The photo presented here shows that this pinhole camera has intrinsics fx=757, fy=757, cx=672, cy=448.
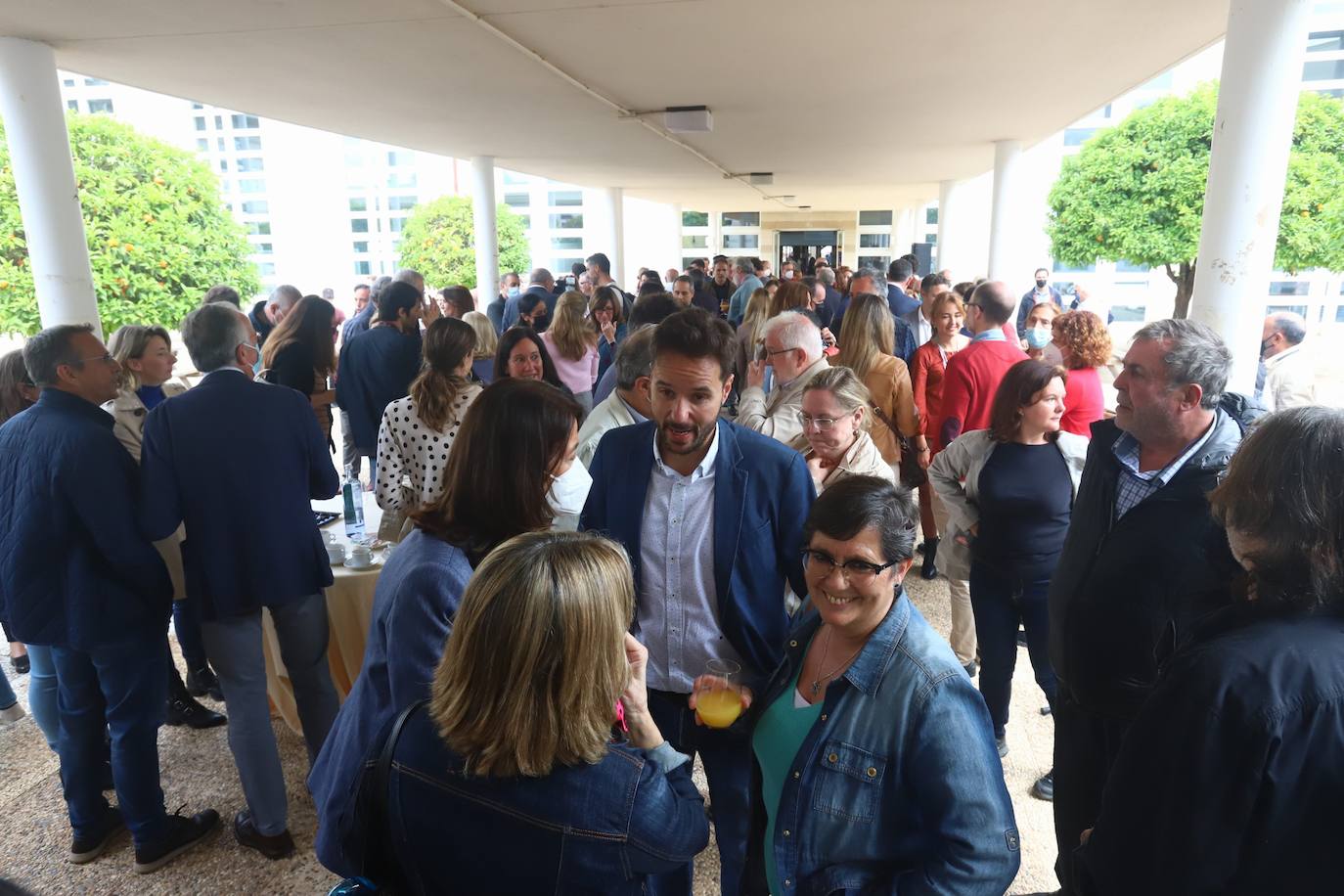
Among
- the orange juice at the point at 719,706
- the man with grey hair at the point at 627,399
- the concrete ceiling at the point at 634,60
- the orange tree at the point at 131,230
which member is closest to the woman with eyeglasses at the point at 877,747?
the orange juice at the point at 719,706

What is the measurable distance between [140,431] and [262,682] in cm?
141

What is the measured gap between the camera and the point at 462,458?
1.72 m

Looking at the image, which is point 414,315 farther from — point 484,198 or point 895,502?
point 484,198

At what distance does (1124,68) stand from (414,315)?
576 cm

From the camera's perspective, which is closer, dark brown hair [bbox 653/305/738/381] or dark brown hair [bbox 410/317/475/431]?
dark brown hair [bbox 653/305/738/381]

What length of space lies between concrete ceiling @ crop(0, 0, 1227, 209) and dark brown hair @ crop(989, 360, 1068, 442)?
240 centimetres

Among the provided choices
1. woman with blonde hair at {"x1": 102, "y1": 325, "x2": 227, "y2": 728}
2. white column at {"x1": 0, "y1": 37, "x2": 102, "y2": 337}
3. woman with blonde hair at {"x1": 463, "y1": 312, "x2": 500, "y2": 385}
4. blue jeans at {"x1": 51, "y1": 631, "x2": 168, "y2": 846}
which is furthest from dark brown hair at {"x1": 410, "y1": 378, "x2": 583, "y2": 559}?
white column at {"x1": 0, "y1": 37, "x2": 102, "y2": 337}

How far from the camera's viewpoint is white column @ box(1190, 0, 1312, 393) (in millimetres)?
3244

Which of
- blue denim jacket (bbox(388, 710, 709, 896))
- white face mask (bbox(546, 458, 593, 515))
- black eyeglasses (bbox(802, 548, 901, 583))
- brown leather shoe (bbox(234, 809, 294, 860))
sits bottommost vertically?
brown leather shoe (bbox(234, 809, 294, 860))

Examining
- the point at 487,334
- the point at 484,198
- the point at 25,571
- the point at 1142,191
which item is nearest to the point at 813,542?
the point at 25,571

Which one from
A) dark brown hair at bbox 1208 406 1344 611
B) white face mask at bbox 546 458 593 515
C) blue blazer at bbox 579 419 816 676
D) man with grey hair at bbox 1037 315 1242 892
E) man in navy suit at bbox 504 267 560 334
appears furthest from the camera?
man in navy suit at bbox 504 267 560 334

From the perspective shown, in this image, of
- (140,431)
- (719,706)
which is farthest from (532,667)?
(140,431)

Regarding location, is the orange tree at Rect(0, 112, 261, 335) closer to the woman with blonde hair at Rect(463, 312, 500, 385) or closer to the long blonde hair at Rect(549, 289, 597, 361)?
the woman with blonde hair at Rect(463, 312, 500, 385)

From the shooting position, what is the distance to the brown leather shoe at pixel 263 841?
2701mm
